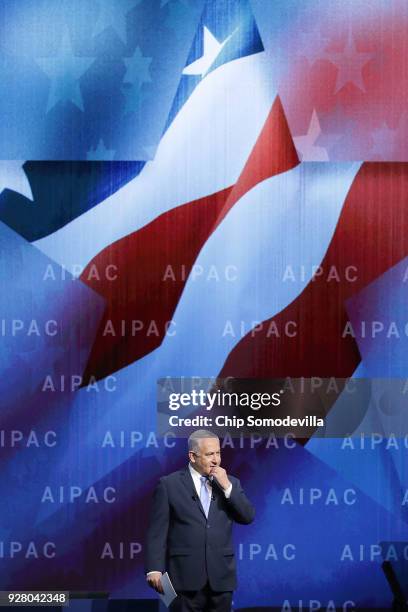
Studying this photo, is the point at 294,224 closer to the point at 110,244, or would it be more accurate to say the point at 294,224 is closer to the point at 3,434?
the point at 110,244

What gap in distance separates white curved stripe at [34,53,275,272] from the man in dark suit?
177 cm

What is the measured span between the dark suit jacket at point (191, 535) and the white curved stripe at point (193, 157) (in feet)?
6.10

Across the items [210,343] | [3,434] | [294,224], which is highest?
[294,224]

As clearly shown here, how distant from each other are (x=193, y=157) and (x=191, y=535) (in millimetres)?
2467

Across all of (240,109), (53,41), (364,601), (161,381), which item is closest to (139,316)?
(161,381)

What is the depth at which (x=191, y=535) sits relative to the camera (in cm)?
482

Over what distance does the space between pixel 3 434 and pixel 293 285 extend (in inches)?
82.5

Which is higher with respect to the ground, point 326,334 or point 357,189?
point 357,189

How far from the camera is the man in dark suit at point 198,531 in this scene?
4.79 meters

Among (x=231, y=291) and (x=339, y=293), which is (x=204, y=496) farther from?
(x=339, y=293)

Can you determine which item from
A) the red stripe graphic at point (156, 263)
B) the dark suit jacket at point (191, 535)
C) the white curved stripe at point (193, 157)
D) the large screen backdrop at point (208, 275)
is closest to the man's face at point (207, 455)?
the dark suit jacket at point (191, 535)

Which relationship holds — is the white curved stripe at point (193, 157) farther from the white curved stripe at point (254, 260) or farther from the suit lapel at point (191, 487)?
the suit lapel at point (191, 487)

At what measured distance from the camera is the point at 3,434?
611cm

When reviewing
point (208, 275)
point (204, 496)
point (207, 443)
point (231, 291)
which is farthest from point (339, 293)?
point (204, 496)
